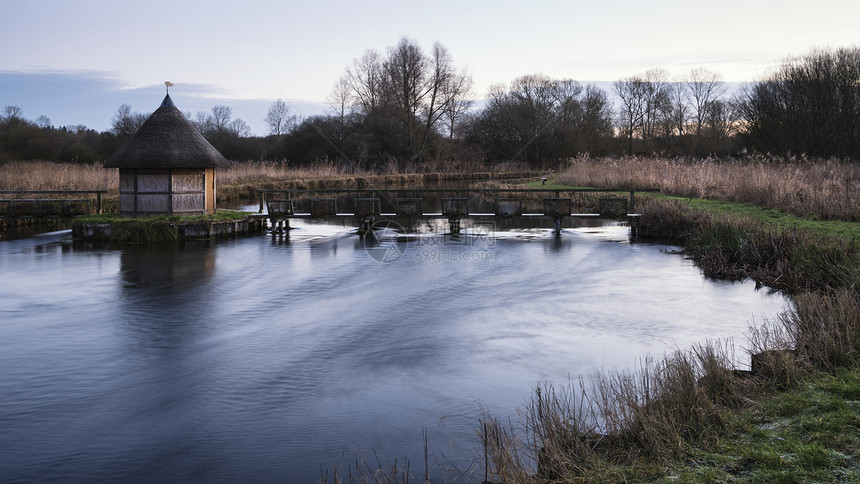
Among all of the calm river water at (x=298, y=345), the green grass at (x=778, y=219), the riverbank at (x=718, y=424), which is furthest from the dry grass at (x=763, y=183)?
the riverbank at (x=718, y=424)

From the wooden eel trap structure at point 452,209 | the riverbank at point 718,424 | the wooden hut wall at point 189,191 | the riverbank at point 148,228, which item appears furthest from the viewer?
the wooden eel trap structure at point 452,209

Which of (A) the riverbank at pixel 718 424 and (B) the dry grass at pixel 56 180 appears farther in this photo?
(B) the dry grass at pixel 56 180

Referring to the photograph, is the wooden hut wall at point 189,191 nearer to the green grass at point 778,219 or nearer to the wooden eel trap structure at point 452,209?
the wooden eel trap structure at point 452,209

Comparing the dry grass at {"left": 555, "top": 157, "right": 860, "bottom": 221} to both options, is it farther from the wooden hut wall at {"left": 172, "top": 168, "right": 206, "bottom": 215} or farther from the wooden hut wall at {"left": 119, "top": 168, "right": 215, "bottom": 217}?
the wooden hut wall at {"left": 119, "top": 168, "right": 215, "bottom": 217}

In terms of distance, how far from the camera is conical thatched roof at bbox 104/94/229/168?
18375 mm

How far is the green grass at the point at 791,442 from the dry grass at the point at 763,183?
412 inches

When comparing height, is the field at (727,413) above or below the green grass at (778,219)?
below

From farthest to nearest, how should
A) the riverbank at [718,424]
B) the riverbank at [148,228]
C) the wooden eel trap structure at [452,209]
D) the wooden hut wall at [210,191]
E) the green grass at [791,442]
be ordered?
the wooden hut wall at [210,191] → the wooden eel trap structure at [452,209] → the riverbank at [148,228] → the riverbank at [718,424] → the green grass at [791,442]

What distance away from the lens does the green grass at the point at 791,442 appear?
13.2ft

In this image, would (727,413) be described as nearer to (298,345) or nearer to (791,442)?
(791,442)

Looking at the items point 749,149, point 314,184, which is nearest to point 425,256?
point 314,184

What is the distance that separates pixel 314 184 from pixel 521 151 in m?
21.2

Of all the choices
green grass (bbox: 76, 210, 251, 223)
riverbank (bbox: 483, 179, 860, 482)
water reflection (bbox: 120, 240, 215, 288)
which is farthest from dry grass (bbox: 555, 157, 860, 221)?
green grass (bbox: 76, 210, 251, 223)

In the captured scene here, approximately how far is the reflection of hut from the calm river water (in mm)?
2189
